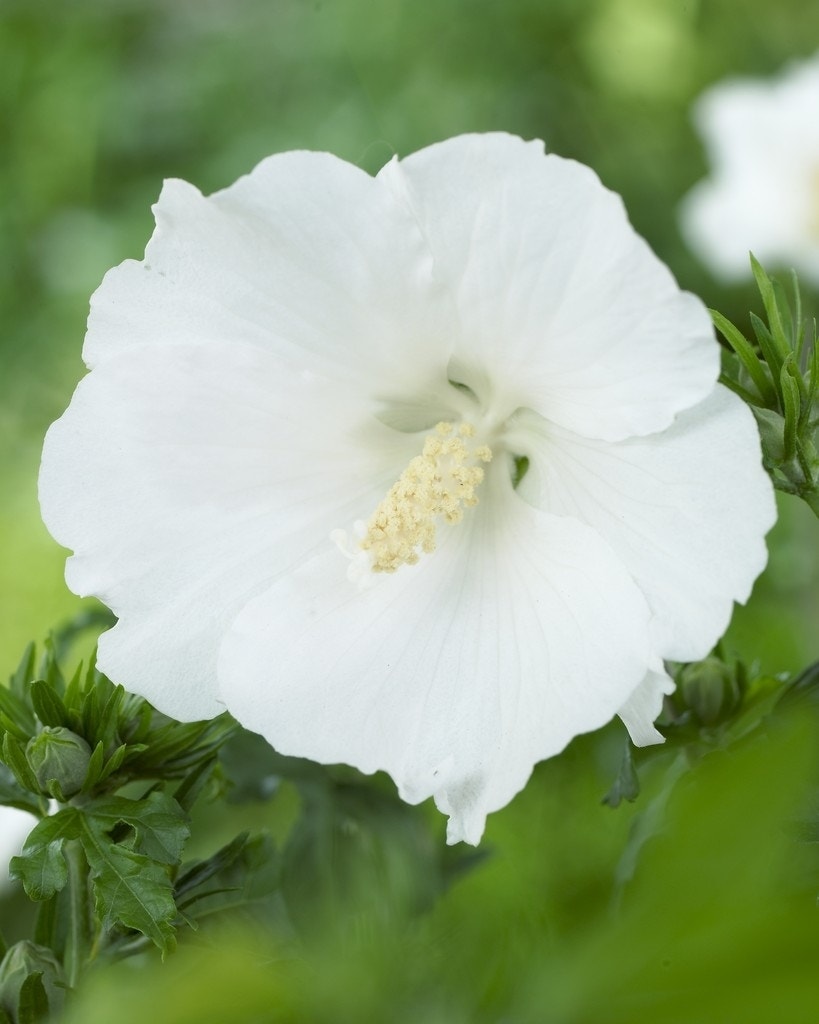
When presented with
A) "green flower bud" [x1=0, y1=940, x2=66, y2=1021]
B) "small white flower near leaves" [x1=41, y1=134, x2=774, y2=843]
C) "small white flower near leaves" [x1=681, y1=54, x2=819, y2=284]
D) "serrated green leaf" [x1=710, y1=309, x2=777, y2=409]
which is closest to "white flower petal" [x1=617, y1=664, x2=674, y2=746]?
"small white flower near leaves" [x1=41, y1=134, x2=774, y2=843]

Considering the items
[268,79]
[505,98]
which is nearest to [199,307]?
[505,98]

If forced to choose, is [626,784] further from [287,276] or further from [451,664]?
[287,276]

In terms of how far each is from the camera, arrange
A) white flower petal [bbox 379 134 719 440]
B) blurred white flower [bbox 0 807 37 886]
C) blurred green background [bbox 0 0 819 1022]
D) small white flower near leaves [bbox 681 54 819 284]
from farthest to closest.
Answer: blurred green background [bbox 0 0 819 1022] → small white flower near leaves [bbox 681 54 819 284] → blurred white flower [bbox 0 807 37 886] → white flower petal [bbox 379 134 719 440]

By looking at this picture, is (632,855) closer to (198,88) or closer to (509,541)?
(509,541)

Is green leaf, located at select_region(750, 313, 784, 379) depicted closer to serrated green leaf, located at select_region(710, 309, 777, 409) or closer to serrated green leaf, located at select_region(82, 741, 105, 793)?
serrated green leaf, located at select_region(710, 309, 777, 409)

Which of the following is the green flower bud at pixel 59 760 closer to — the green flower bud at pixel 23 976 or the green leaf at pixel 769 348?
the green flower bud at pixel 23 976

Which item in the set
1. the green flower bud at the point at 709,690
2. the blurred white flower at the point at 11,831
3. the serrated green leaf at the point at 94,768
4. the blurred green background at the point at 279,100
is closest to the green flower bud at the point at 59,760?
the serrated green leaf at the point at 94,768
